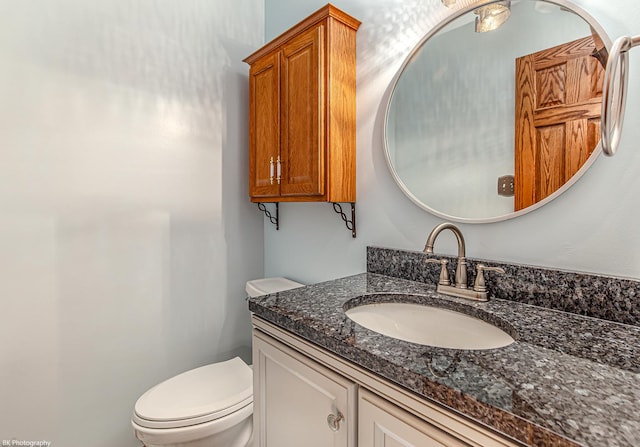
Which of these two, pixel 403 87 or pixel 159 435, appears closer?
pixel 159 435

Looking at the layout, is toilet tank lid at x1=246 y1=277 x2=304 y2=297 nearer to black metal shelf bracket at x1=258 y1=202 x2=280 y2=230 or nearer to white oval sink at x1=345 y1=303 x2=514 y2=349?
black metal shelf bracket at x1=258 y1=202 x2=280 y2=230

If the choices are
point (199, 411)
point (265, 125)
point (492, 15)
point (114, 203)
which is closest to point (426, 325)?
point (199, 411)

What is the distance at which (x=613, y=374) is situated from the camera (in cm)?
53

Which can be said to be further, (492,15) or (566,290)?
(492,15)

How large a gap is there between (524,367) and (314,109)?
3.71 feet

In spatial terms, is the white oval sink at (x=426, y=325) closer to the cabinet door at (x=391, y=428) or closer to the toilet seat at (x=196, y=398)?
the cabinet door at (x=391, y=428)

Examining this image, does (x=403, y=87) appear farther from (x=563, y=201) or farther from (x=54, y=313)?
(x=54, y=313)

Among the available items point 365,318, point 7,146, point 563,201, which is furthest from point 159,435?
Answer: point 563,201

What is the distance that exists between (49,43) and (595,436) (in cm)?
203

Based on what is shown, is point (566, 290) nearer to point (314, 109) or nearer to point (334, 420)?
point (334, 420)

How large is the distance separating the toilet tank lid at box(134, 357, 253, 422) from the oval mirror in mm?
1081

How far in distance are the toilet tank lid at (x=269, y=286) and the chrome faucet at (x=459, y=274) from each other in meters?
0.86

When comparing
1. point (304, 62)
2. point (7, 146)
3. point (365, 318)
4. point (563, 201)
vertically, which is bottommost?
point (365, 318)

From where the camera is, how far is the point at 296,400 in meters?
0.81
